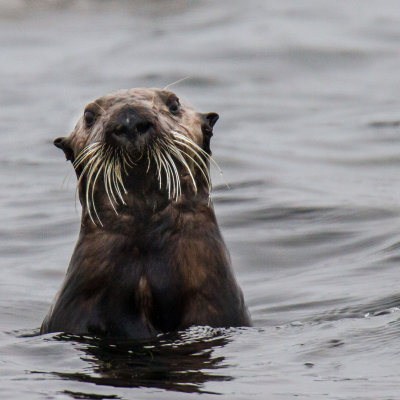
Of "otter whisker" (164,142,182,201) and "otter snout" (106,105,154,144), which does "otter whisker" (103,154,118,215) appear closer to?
"otter snout" (106,105,154,144)

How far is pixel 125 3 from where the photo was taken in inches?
800

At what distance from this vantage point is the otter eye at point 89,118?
20.8ft

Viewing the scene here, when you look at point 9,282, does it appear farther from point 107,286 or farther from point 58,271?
point 107,286

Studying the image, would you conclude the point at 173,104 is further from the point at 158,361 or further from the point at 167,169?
the point at 158,361

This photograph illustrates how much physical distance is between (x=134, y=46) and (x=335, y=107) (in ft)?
14.1

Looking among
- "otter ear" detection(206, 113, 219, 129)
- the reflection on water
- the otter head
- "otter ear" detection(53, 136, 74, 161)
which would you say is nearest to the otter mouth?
the otter head

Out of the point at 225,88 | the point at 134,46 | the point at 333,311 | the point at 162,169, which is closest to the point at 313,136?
the point at 225,88

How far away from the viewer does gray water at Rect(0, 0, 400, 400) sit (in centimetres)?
556

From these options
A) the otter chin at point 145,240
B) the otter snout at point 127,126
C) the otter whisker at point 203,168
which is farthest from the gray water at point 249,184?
the otter snout at point 127,126

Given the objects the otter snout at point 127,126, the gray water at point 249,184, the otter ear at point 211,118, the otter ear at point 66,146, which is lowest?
the gray water at point 249,184

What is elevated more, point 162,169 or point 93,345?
point 162,169

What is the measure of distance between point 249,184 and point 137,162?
5.96m

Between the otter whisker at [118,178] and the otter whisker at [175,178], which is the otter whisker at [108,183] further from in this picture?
the otter whisker at [175,178]

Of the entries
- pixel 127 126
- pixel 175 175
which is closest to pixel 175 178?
pixel 175 175
